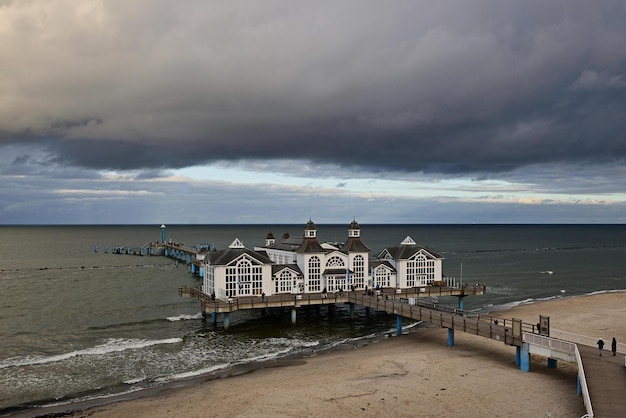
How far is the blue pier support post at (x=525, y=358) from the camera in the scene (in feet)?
108

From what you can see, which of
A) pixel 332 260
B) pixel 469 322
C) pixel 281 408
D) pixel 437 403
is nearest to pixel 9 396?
pixel 281 408

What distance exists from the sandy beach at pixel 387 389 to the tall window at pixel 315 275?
15.9 m

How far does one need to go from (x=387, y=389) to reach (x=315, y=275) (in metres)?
27.5

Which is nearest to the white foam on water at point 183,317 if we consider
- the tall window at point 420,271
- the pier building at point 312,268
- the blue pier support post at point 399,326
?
the pier building at point 312,268

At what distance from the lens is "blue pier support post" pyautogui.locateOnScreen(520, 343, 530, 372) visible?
108 ft

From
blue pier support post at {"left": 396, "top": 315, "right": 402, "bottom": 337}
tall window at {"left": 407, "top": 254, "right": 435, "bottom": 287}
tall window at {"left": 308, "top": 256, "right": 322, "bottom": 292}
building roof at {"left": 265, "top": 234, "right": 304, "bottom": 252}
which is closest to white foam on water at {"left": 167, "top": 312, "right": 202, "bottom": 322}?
tall window at {"left": 308, "top": 256, "right": 322, "bottom": 292}

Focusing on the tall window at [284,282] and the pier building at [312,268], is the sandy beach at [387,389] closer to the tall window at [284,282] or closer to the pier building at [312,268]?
the pier building at [312,268]

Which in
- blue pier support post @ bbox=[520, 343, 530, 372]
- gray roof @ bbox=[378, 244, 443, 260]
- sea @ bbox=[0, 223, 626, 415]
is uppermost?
gray roof @ bbox=[378, 244, 443, 260]

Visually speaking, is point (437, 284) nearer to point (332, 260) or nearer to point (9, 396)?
point (332, 260)

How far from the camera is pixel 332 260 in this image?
57.4 metres

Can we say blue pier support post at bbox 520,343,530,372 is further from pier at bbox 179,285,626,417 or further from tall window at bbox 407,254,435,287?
tall window at bbox 407,254,435,287

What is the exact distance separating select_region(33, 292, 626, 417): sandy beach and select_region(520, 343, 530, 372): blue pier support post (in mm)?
514

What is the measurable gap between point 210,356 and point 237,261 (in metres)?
13.7

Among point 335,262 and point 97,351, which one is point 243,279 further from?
point 97,351
